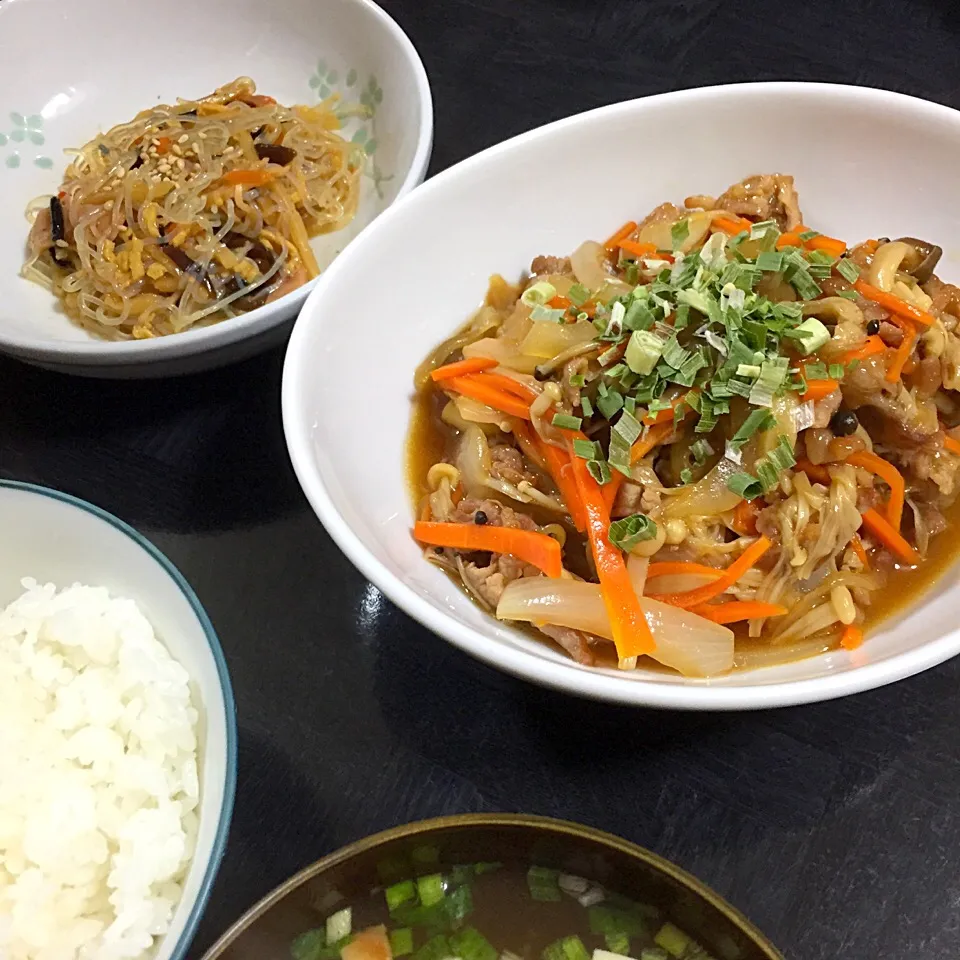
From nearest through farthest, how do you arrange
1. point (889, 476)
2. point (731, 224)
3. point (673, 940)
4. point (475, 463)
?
point (673, 940), point (889, 476), point (475, 463), point (731, 224)

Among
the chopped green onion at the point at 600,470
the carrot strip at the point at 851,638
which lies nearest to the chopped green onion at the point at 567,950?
the carrot strip at the point at 851,638

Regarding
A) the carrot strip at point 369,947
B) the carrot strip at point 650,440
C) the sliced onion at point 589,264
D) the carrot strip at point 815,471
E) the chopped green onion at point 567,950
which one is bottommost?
the carrot strip at point 369,947

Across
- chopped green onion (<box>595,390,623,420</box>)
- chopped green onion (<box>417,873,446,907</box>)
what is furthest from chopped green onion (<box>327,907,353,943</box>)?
chopped green onion (<box>595,390,623,420</box>)

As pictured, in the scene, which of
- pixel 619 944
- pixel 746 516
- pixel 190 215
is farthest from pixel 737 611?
pixel 190 215

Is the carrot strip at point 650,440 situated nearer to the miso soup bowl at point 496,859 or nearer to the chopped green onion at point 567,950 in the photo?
the miso soup bowl at point 496,859

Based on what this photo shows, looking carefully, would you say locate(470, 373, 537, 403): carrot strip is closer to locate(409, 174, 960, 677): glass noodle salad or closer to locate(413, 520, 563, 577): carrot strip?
locate(409, 174, 960, 677): glass noodle salad

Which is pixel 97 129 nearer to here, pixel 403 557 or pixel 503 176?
pixel 503 176

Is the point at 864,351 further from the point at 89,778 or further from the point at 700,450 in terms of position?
the point at 89,778
